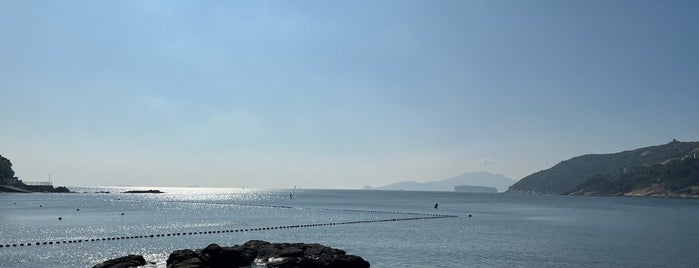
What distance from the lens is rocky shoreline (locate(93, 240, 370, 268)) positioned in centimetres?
5347

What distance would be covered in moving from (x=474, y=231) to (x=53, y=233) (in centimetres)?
7974

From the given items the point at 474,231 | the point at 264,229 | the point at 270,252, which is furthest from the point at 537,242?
the point at 264,229

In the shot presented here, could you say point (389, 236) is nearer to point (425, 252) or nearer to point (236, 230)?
point (425, 252)

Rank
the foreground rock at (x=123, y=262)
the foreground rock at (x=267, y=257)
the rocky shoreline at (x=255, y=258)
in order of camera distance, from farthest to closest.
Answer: the foreground rock at (x=267, y=257)
the rocky shoreline at (x=255, y=258)
the foreground rock at (x=123, y=262)

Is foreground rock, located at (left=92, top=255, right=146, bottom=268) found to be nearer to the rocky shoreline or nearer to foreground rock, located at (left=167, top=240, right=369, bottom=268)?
the rocky shoreline

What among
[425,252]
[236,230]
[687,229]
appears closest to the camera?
[425,252]

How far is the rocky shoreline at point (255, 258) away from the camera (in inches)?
2105

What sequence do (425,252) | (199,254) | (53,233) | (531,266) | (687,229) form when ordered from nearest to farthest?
(199,254), (531,266), (425,252), (53,233), (687,229)

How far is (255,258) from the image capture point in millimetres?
60844

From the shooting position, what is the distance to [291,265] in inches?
2219

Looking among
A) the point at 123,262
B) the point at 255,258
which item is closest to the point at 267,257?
the point at 255,258

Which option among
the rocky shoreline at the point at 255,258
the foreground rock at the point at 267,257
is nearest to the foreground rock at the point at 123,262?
the rocky shoreline at the point at 255,258

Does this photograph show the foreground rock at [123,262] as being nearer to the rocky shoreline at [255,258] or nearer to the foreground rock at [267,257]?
the rocky shoreline at [255,258]

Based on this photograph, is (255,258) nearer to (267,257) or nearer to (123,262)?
(267,257)
